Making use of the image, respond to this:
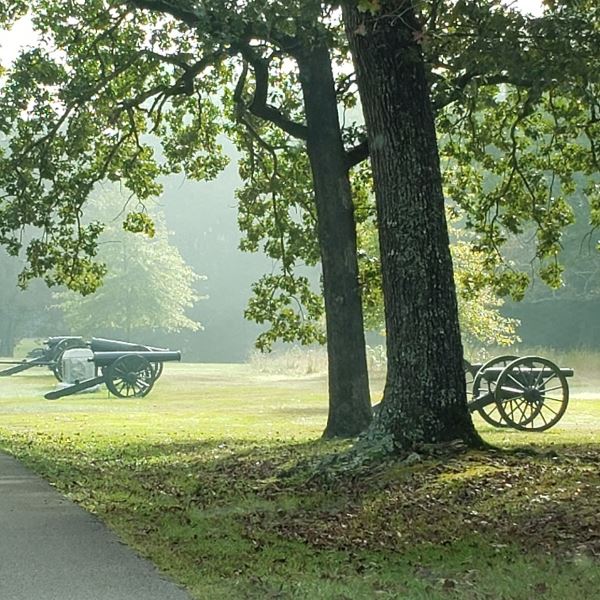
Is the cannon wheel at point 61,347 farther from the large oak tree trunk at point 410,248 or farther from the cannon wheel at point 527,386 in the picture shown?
the large oak tree trunk at point 410,248

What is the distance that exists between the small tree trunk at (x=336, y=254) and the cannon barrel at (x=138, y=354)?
52.2 feet

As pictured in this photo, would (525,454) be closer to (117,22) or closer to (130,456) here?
(130,456)

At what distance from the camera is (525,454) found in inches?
454

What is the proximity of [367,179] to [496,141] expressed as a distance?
8.19ft

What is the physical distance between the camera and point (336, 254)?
1585 cm

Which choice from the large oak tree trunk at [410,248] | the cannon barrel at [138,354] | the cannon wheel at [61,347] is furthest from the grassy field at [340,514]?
the cannon wheel at [61,347]

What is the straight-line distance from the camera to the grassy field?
22.3ft

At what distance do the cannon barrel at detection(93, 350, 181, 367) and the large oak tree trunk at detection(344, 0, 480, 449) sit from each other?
67.1 ft

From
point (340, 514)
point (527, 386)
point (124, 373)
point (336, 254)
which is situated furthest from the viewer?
point (124, 373)

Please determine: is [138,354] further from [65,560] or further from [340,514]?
[65,560]

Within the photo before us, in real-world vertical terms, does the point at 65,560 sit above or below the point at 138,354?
below

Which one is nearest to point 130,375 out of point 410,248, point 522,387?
point 522,387

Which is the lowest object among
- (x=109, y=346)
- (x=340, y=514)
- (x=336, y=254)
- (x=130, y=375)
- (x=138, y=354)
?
(x=340, y=514)

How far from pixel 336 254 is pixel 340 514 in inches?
271
